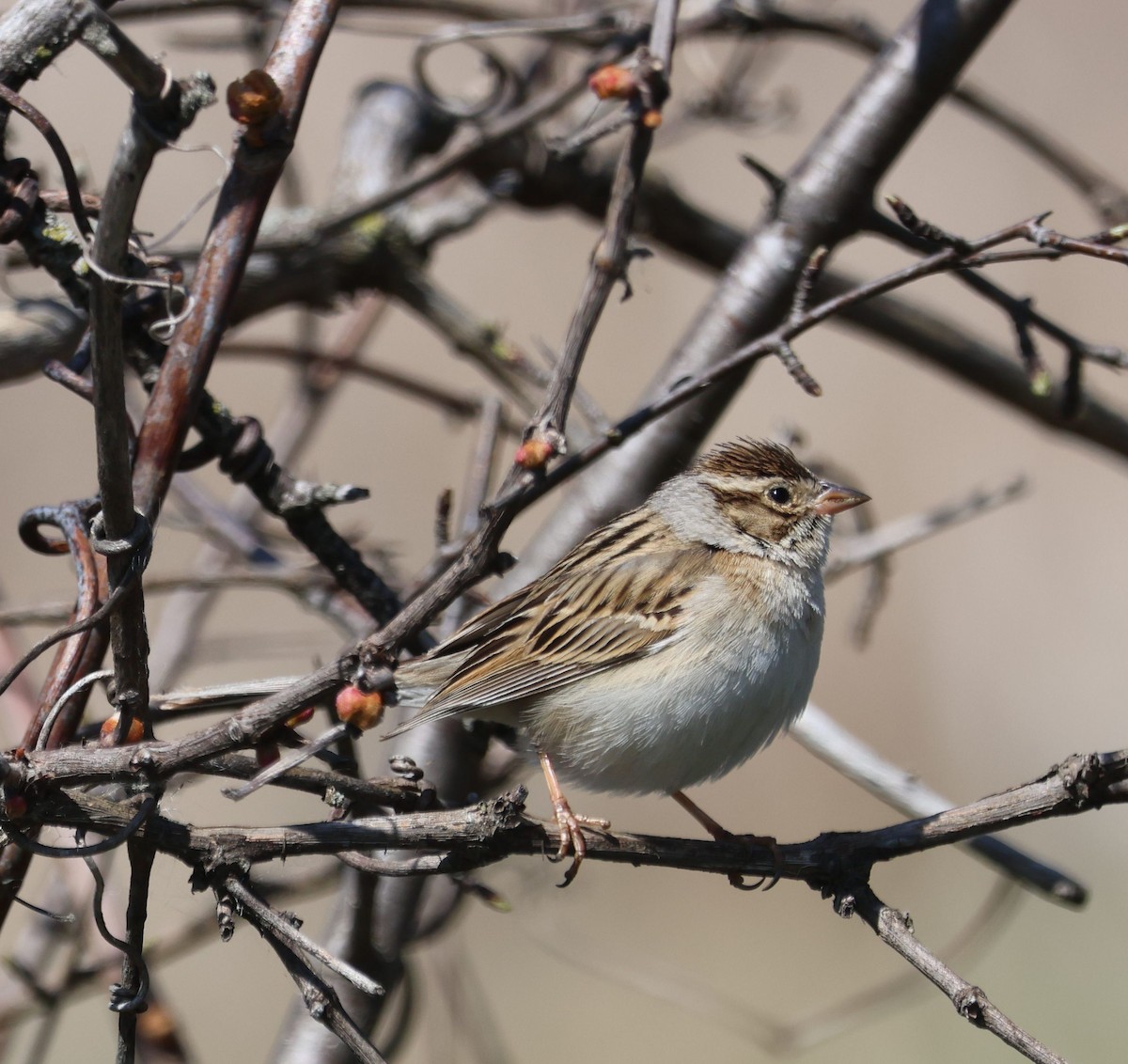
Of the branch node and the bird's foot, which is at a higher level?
the branch node

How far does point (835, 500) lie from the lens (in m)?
3.11

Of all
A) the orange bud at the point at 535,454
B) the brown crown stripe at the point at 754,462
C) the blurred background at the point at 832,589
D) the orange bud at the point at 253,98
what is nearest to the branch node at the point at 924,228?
the orange bud at the point at 535,454

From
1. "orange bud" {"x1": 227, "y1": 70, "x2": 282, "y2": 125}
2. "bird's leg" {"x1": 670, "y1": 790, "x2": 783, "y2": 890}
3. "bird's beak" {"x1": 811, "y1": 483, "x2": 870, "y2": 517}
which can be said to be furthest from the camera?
"bird's beak" {"x1": 811, "y1": 483, "x2": 870, "y2": 517}

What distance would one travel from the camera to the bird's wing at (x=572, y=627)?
9.02 ft

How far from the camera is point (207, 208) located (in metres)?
6.02

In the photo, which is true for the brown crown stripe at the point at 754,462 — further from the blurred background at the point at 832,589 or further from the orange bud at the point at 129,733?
the blurred background at the point at 832,589

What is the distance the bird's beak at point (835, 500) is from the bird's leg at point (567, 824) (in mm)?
900

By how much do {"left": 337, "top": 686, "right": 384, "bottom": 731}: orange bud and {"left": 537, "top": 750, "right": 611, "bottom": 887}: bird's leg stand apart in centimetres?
39

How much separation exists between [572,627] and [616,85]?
1255mm

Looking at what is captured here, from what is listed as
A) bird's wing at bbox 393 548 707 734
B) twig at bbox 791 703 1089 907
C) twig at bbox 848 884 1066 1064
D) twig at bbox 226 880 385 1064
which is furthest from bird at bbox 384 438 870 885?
twig at bbox 226 880 385 1064

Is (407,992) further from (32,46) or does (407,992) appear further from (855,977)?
(855,977)

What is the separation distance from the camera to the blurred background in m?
6.60

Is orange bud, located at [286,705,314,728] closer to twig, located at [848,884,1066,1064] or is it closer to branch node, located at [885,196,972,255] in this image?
twig, located at [848,884,1066,1064]

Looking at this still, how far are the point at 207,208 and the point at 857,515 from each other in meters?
3.74
